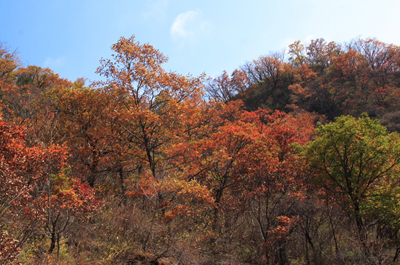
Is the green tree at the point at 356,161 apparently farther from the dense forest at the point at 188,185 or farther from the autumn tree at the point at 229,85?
the autumn tree at the point at 229,85

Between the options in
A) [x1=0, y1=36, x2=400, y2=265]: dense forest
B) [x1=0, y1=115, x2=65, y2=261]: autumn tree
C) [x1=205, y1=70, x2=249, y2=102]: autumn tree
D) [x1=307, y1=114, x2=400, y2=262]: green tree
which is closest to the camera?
[x1=0, y1=115, x2=65, y2=261]: autumn tree

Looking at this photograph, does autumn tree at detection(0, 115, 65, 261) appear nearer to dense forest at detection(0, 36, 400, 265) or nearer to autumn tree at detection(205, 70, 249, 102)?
dense forest at detection(0, 36, 400, 265)

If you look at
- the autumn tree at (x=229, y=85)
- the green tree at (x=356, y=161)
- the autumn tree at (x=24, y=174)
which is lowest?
the green tree at (x=356, y=161)

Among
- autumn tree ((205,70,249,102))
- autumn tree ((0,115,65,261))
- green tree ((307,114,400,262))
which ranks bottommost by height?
green tree ((307,114,400,262))

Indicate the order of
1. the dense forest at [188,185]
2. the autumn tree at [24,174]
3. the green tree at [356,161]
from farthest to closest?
the green tree at [356,161], the dense forest at [188,185], the autumn tree at [24,174]

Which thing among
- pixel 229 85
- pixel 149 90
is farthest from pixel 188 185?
pixel 229 85

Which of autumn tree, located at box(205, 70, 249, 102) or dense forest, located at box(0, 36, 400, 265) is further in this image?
autumn tree, located at box(205, 70, 249, 102)

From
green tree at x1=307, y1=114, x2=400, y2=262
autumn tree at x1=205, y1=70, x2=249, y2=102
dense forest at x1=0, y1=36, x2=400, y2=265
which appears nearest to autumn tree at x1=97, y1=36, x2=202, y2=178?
dense forest at x1=0, y1=36, x2=400, y2=265

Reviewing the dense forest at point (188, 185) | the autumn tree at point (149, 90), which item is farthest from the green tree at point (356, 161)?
the autumn tree at point (149, 90)

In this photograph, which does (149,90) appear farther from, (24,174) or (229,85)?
(229,85)

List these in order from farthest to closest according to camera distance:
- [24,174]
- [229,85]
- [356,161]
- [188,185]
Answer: [229,85]
[356,161]
[188,185]
[24,174]

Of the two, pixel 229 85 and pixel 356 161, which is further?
pixel 229 85

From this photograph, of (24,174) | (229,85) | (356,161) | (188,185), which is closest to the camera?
(24,174)

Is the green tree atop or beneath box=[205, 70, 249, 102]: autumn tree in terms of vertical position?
beneath
